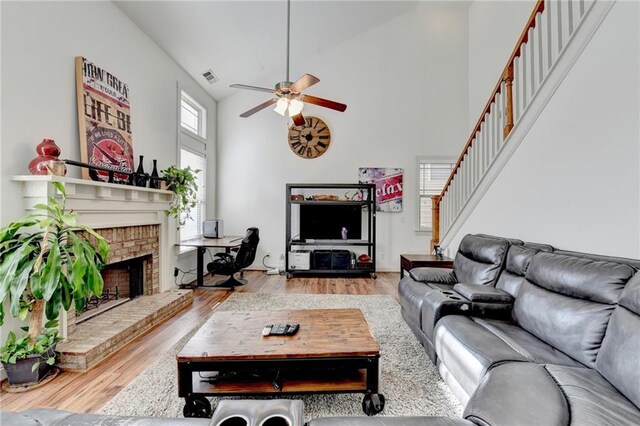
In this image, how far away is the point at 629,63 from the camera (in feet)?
6.14

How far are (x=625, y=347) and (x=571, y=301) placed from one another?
432 mm

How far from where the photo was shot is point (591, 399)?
1.16 m

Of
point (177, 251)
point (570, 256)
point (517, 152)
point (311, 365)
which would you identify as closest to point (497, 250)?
point (570, 256)

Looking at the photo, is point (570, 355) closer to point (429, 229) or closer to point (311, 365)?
point (311, 365)

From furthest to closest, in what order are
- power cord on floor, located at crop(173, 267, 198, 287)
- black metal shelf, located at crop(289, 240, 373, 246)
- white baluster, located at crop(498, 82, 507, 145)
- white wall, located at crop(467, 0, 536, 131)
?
black metal shelf, located at crop(289, 240, 373, 246), power cord on floor, located at crop(173, 267, 198, 287), white wall, located at crop(467, 0, 536, 131), white baluster, located at crop(498, 82, 507, 145)

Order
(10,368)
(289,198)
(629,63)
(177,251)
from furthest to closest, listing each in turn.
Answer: (289,198) < (177,251) < (10,368) < (629,63)

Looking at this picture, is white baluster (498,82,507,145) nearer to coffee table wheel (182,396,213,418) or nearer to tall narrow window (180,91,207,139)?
coffee table wheel (182,396,213,418)

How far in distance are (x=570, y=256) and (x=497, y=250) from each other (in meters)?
0.74

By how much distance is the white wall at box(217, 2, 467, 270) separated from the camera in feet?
18.6

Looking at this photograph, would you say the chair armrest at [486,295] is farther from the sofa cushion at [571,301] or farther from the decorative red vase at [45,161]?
the decorative red vase at [45,161]

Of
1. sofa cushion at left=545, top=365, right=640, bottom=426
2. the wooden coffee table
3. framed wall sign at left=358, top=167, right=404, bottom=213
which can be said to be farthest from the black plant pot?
framed wall sign at left=358, top=167, right=404, bottom=213

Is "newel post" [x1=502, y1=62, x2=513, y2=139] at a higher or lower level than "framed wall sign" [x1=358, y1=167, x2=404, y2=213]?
higher

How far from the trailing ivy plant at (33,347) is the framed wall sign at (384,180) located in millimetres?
4791

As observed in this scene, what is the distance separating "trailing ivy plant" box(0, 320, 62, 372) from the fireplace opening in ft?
3.37
